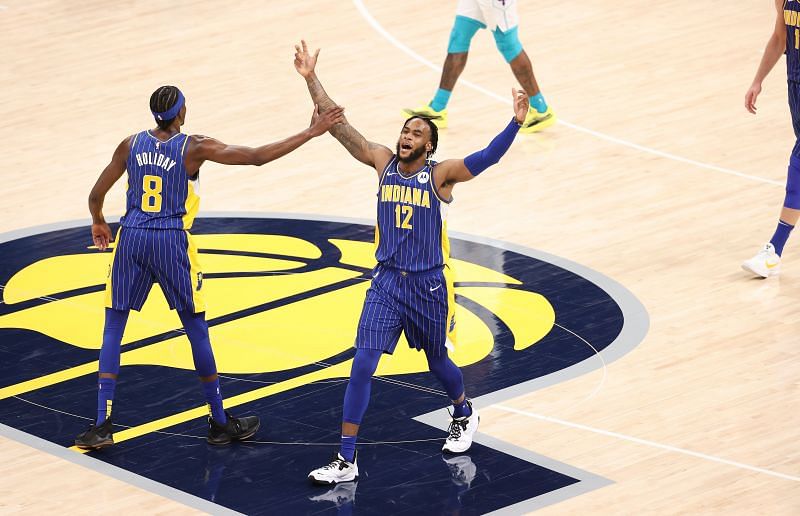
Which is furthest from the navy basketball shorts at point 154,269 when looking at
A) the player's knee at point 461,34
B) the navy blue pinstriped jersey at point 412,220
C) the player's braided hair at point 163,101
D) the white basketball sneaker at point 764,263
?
the player's knee at point 461,34

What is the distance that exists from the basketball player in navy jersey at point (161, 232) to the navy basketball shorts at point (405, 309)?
3.00ft

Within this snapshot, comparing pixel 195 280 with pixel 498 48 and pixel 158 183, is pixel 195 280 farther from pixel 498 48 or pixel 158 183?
pixel 498 48

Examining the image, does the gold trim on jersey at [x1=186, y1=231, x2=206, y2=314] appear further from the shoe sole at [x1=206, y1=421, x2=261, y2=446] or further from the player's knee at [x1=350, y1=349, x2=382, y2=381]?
the player's knee at [x1=350, y1=349, x2=382, y2=381]

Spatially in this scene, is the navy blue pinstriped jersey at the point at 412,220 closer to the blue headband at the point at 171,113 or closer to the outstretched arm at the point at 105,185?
the blue headband at the point at 171,113

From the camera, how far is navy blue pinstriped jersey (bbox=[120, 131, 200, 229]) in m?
8.73

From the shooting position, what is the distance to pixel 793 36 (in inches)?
444

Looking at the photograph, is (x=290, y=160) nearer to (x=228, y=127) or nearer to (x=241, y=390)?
(x=228, y=127)

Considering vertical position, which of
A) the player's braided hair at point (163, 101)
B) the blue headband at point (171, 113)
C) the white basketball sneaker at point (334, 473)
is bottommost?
the white basketball sneaker at point (334, 473)

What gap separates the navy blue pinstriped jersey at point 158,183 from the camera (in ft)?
28.6

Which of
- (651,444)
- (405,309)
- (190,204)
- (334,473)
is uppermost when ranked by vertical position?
(190,204)

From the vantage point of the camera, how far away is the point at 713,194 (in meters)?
13.2

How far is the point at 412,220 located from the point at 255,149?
0.92 metres

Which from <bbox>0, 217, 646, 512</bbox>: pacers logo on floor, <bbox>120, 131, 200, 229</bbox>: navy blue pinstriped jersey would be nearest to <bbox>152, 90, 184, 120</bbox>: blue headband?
<bbox>120, 131, 200, 229</bbox>: navy blue pinstriped jersey

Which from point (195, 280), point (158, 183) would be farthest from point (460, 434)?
point (158, 183)
